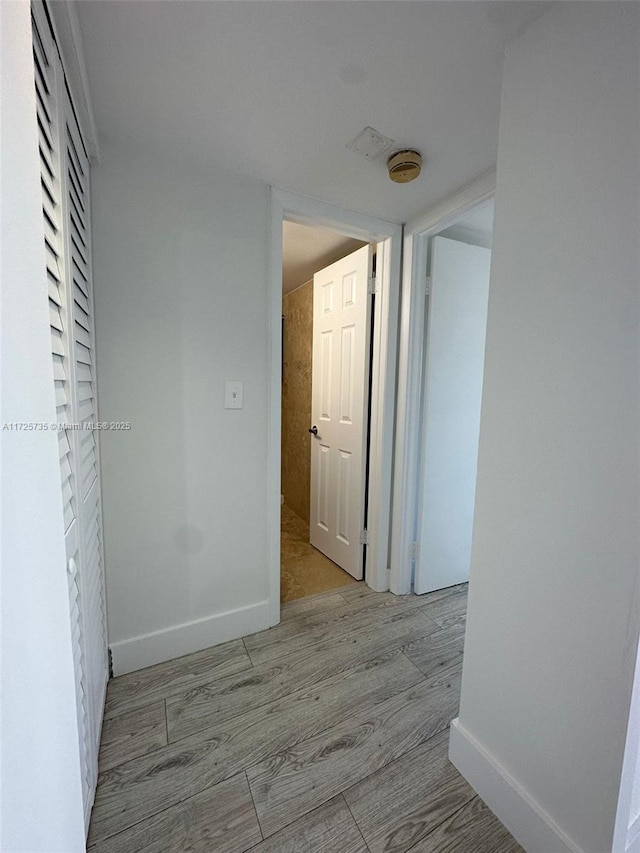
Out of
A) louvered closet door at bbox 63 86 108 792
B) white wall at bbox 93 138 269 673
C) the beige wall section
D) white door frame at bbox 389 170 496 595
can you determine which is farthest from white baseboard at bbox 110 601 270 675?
the beige wall section

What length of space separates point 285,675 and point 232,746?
13.2 inches

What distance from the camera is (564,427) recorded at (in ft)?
2.73

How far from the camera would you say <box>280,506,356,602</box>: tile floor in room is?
215 cm

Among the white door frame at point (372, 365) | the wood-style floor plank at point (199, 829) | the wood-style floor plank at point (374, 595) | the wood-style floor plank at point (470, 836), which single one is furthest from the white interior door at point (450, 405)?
the wood-style floor plank at point (199, 829)

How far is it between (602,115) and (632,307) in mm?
437

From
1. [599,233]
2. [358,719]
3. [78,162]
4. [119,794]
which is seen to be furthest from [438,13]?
[119,794]

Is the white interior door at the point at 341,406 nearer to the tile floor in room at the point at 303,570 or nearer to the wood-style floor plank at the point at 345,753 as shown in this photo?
the tile floor in room at the point at 303,570

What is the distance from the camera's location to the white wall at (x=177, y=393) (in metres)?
1.38

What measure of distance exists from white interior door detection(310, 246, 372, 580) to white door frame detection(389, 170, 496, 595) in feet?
0.73

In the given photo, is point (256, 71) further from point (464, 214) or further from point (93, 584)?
point (93, 584)

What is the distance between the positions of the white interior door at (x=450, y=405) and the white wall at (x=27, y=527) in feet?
5.78

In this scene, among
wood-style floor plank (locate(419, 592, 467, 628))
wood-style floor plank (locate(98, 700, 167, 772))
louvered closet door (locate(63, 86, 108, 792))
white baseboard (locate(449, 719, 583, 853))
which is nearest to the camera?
→ white baseboard (locate(449, 719, 583, 853))

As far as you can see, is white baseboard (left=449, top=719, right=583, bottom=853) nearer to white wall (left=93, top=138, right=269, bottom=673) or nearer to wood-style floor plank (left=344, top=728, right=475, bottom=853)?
wood-style floor plank (left=344, top=728, right=475, bottom=853)

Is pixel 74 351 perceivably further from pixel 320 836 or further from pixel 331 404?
pixel 331 404
